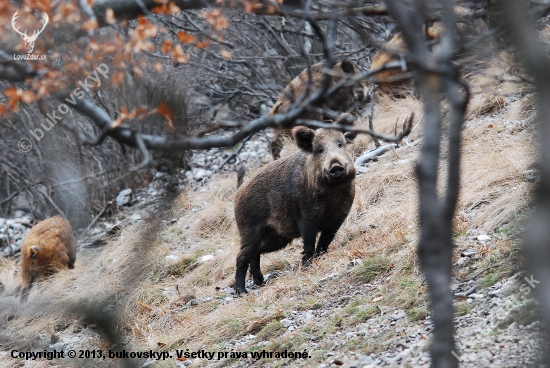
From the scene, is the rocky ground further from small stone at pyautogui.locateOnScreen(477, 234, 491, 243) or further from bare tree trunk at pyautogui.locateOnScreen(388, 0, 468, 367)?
bare tree trunk at pyautogui.locateOnScreen(388, 0, 468, 367)

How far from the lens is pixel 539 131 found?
2.44m

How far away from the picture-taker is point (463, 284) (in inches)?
233

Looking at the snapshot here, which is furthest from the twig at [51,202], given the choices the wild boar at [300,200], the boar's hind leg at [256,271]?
the boar's hind leg at [256,271]

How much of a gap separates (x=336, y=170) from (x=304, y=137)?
2.54 feet

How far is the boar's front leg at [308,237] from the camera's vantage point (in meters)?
7.88

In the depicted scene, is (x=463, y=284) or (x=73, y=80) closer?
(x=463, y=284)

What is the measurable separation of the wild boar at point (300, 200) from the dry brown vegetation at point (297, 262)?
0.36m

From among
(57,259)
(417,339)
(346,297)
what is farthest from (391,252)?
(57,259)

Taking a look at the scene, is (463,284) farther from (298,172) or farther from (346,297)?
(298,172)

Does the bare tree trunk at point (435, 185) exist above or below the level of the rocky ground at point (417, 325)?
above

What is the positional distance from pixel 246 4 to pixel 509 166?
3.66 meters

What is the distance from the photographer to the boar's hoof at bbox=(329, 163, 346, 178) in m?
7.55

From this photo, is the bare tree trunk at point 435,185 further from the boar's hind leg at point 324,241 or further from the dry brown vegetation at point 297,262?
the boar's hind leg at point 324,241

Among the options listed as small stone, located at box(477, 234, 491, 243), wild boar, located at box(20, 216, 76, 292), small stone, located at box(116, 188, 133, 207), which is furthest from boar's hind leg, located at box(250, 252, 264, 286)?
small stone, located at box(116, 188, 133, 207)
